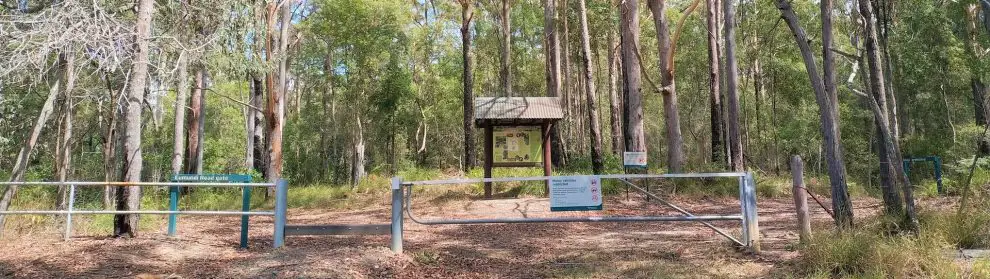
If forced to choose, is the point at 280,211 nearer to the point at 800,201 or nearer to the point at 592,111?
the point at 800,201

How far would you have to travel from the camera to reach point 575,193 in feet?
20.2

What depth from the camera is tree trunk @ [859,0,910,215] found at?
625 centimetres

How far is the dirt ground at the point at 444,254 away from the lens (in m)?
5.47

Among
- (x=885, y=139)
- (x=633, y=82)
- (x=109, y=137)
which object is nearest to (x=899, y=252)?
(x=885, y=139)

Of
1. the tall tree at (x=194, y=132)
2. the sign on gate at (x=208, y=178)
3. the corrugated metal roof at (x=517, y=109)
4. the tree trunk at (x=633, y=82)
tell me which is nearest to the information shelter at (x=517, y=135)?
the corrugated metal roof at (x=517, y=109)

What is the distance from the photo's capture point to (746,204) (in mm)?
5910

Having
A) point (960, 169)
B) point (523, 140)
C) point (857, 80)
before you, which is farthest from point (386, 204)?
point (857, 80)

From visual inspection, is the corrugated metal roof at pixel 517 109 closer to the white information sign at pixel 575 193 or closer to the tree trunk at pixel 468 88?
the white information sign at pixel 575 193

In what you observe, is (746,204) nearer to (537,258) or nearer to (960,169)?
(537,258)

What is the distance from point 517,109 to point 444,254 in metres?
6.67

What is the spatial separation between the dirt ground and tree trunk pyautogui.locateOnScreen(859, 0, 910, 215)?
3.92 ft

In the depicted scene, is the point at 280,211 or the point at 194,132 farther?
the point at 194,132

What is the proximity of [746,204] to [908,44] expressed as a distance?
2003 cm

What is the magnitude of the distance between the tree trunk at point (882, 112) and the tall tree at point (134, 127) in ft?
31.2
